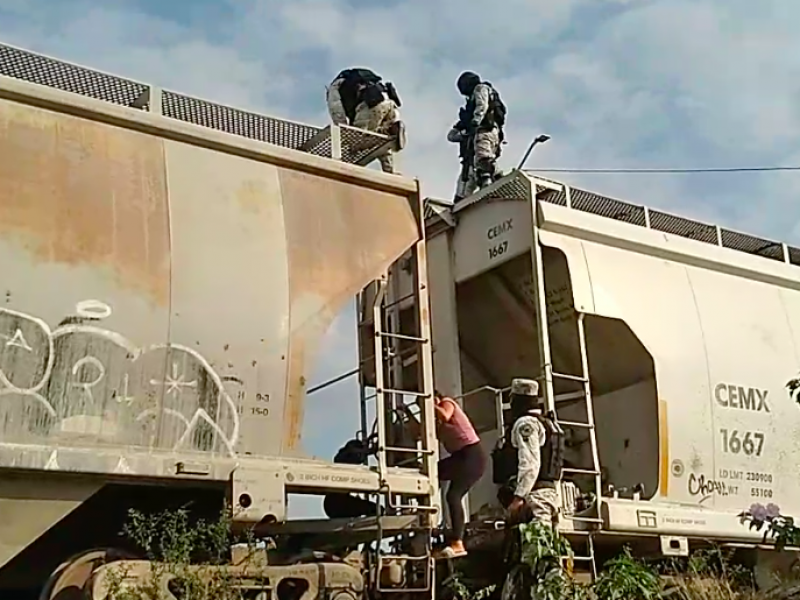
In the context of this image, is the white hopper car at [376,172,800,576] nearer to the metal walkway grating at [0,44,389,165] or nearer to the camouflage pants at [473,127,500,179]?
the camouflage pants at [473,127,500,179]

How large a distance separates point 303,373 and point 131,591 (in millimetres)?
1680

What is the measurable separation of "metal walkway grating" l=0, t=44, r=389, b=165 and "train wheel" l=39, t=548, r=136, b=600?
269 centimetres

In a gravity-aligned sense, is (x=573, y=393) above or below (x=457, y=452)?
above

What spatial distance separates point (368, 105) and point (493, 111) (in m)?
3.03

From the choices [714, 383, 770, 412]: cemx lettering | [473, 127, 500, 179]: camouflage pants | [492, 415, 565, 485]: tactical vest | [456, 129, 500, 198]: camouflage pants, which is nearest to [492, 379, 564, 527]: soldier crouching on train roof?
[492, 415, 565, 485]: tactical vest

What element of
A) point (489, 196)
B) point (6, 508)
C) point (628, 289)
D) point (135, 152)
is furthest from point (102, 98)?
point (628, 289)

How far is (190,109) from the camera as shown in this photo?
271 inches

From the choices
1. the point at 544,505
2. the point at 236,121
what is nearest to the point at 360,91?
the point at 236,121

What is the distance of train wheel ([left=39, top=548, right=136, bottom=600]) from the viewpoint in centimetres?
583

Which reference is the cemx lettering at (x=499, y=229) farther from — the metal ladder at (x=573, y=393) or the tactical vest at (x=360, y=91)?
the tactical vest at (x=360, y=91)

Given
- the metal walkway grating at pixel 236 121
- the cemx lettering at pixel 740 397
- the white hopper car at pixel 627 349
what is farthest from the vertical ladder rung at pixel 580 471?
the metal walkway grating at pixel 236 121

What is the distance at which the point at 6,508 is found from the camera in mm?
5691

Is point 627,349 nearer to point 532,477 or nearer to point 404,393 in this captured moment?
point 532,477

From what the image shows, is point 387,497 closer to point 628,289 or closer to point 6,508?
point 6,508
